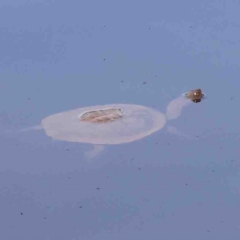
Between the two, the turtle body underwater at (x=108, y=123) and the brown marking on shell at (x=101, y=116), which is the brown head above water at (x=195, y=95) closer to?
the turtle body underwater at (x=108, y=123)

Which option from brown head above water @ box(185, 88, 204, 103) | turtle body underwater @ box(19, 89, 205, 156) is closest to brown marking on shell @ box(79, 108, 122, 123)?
turtle body underwater @ box(19, 89, 205, 156)

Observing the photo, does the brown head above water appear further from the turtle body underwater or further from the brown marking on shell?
the brown marking on shell

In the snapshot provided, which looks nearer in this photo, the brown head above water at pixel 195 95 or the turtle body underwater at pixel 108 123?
the turtle body underwater at pixel 108 123

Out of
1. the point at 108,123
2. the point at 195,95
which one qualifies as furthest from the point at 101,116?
the point at 195,95

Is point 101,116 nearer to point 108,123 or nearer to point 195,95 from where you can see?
point 108,123

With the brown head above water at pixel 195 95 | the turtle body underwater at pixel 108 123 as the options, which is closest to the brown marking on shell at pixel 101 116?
the turtle body underwater at pixel 108 123

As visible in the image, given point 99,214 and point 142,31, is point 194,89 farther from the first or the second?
point 99,214

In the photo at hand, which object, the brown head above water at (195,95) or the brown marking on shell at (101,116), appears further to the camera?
the brown head above water at (195,95)

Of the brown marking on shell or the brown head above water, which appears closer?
the brown marking on shell

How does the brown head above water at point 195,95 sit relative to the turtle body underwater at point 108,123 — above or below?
above
